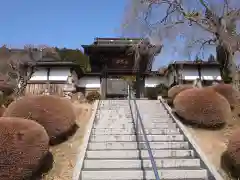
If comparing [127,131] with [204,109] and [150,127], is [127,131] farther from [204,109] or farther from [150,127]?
[204,109]

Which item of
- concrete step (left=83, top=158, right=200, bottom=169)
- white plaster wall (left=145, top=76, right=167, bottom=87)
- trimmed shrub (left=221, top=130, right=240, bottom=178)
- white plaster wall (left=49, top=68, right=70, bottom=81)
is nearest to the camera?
trimmed shrub (left=221, top=130, right=240, bottom=178)

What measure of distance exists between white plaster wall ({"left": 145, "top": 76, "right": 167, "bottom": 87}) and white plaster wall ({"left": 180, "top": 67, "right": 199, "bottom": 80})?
2.09 metres

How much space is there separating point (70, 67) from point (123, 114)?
1272 centimetres

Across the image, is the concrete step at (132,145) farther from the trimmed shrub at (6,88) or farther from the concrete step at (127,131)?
the trimmed shrub at (6,88)

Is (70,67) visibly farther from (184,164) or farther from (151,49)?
(184,164)

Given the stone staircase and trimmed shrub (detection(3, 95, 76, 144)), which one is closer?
the stone staircase

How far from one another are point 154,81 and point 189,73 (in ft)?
9.76

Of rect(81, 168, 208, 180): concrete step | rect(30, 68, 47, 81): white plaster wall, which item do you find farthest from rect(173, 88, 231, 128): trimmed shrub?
rect(30, 68, 47, 81): white plaster wall

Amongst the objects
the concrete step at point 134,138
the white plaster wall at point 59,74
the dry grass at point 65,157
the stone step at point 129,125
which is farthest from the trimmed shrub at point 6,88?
the concrete step at point 134,138

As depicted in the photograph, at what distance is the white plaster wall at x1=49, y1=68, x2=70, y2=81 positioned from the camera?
76.9 ft

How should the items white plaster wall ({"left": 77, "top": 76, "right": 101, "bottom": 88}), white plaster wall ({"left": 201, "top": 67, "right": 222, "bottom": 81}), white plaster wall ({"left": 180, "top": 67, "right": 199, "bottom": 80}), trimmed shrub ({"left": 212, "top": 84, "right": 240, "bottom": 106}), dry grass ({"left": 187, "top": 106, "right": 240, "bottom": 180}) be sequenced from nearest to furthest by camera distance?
dry grass ({"left": 187, "top": 106, "right": 240, "bottom": 180}) < trimmed shrub ({"left": 212, "top": 84, "right": 240, "bottom": 106}) < white plaster wall ({"left": 201, "top": 67, "right": 222, "bottom": 81}) < white plaster wall ({"left": 180, "top": 67, "right": 199, "bottom": 80}) < white plaster wall ({"left": 77, "top": 76, "right": 101, "bottom": 88})

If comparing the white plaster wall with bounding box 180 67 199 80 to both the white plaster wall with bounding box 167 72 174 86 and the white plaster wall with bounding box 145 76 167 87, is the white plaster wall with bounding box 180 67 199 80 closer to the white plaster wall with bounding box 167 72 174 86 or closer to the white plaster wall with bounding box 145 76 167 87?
the white plaster wall with bounding box 167 72 174 86

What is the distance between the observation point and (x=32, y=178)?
698 centimetres

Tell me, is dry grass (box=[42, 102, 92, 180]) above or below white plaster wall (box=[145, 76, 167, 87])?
below
